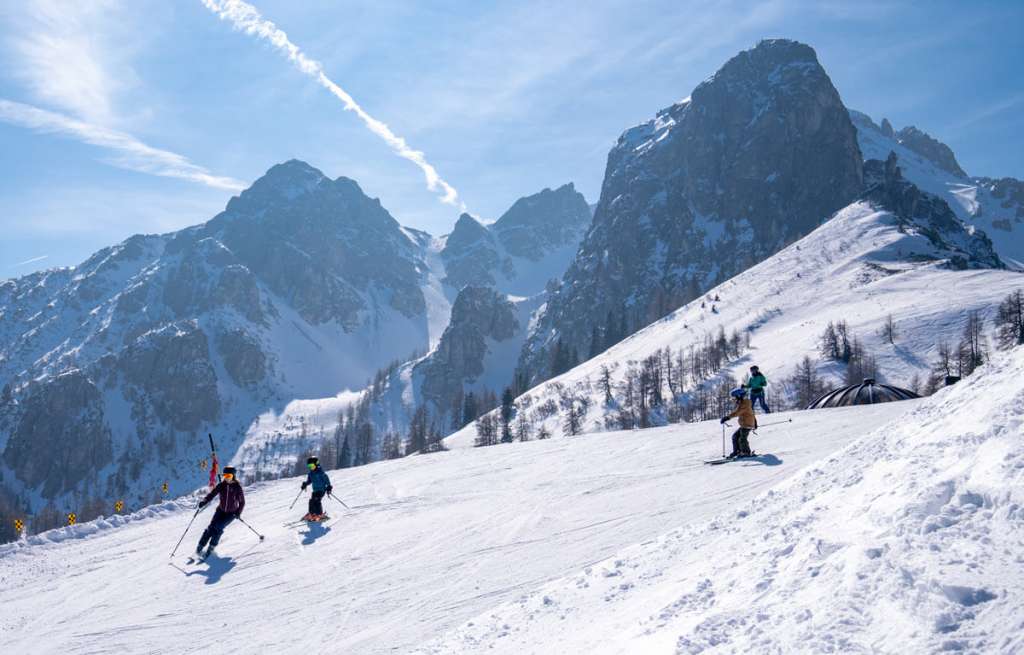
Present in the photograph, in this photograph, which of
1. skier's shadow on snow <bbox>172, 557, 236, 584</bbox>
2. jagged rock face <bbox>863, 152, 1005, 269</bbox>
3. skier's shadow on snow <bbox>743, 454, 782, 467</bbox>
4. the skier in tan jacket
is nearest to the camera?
skier's shadow on snow <bbox>172, 557, 236, 584</bbox>

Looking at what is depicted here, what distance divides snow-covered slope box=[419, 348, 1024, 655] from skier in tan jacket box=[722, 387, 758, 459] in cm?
816

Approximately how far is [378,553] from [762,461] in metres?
11.3

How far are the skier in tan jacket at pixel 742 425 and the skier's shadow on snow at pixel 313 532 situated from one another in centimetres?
1266

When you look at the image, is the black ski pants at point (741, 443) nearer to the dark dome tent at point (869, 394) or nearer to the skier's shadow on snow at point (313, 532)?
the skier's shadow on snow at point (313, 532)

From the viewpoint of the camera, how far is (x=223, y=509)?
714 inches

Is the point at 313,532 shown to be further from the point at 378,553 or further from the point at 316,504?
the point at 378,553

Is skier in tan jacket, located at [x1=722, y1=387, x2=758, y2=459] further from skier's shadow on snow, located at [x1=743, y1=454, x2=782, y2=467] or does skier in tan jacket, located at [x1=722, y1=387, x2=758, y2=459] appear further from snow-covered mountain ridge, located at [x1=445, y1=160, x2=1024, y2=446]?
snow-covered mountain ridge, located at [x1=445, y1=160, x2=1024, y2=446]

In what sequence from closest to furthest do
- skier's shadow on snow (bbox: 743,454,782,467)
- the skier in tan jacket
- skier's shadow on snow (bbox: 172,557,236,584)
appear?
skier's shadow on snow (bbox: 172,557,236,584) < skier's shadow on snow (bbox: 743,454,782,467) < the skier in tan jacket

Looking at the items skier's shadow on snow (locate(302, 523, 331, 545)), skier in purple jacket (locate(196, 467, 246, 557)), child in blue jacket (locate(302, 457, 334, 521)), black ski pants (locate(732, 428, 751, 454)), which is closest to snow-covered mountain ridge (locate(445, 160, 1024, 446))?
black ski pants (locate(732, 428, 751, 454))

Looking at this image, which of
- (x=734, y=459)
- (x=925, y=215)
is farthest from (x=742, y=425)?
(x=925, y=215)

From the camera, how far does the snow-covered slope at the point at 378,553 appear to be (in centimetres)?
1270

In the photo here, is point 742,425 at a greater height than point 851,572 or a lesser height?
greater

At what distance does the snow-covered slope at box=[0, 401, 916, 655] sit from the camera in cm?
1270

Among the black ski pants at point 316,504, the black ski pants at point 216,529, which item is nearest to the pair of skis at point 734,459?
the black ski pants at point 316,504
